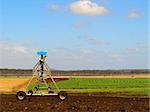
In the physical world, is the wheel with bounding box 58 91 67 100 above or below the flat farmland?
below

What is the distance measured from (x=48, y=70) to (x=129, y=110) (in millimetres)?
7770

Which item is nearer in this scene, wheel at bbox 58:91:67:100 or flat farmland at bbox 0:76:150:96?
wheel at bbox 58:91:67:100

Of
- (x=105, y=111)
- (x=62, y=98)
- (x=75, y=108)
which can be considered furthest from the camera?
(x=62, y=98)

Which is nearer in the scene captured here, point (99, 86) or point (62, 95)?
point (62, 95)

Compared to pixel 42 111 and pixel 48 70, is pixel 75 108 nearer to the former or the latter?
pixel 42 111

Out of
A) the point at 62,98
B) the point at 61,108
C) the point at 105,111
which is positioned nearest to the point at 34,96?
the point at 62,98

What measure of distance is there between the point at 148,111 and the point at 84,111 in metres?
2.67

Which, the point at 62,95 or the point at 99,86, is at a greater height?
the point at 99,86

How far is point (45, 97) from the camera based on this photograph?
25438mm

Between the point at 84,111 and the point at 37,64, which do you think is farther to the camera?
the point at 37,64

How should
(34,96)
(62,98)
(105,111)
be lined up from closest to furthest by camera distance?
(105,111) < (62,98) < (34,96)

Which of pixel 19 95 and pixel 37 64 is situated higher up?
pixel 37 64

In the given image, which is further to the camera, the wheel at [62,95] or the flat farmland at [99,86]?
the flat farmland at [99,86]

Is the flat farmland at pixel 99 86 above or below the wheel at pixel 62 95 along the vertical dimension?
above
